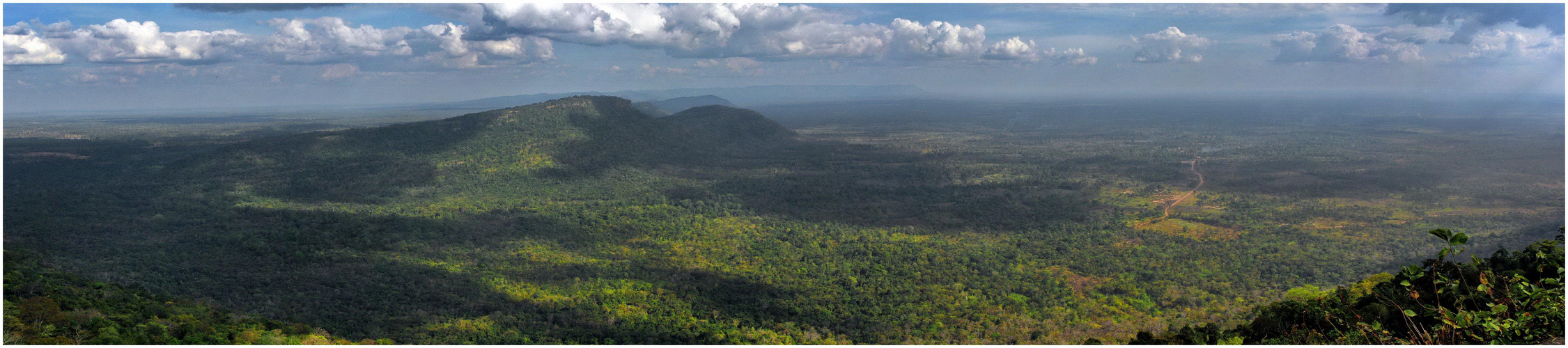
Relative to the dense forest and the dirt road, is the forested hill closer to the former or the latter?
the dense forest

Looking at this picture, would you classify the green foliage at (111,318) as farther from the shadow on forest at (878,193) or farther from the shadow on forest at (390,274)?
the shadow on forest at (878,193)

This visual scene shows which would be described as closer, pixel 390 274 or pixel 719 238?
pixel 390 274

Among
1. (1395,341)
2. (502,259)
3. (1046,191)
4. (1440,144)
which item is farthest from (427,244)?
(1440,144)

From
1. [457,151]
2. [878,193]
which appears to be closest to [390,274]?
[878,193]

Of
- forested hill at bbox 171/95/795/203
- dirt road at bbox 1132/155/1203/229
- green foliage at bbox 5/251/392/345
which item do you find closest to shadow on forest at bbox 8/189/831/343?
green foliage at bbox 5/251/392/345

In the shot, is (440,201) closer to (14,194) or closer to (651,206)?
(651,206)

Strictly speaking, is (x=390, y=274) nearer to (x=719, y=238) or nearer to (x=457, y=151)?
(x=719, y=238)
